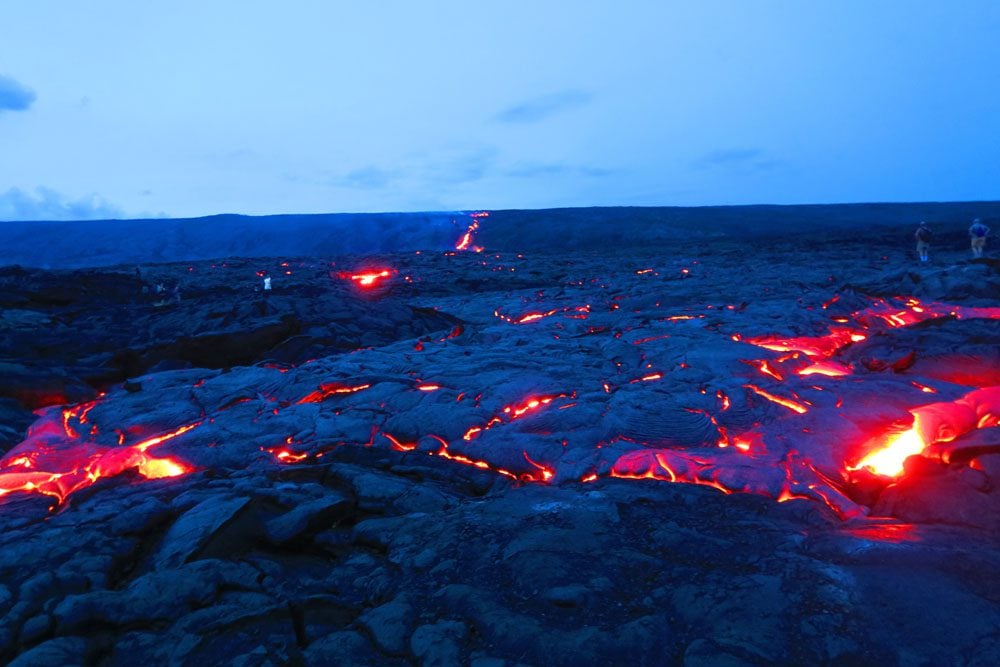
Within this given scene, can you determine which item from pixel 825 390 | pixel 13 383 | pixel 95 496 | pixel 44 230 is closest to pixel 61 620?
pixel 95 496

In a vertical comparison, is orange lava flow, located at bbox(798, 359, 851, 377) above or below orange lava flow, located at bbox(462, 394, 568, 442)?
above

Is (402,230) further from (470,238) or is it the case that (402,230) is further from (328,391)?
(328,391)

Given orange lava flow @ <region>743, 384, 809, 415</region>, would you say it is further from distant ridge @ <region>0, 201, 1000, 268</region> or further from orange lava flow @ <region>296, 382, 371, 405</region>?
distant ridge @ <region>0, 201, 1000, 268</region>

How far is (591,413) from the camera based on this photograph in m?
5.11

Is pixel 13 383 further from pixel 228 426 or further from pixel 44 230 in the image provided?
pixel 44 230

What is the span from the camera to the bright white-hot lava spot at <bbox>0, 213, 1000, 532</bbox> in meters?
4.17

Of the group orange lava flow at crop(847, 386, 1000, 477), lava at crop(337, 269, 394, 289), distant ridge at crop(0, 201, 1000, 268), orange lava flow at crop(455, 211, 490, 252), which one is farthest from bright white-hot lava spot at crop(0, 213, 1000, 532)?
orange lava flow at crop(455, 211, 490, 252)

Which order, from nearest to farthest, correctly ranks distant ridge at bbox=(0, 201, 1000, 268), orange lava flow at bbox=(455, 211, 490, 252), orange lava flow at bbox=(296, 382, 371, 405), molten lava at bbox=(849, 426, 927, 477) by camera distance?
1. molten lava at bbox=(849, 426, 927, 477)
2. orange lava flow at bbox=(296, 382, 371, 405)
3. orange lava flow at bbox=(455, 211, 490, 252)
4. distant ridge at bbox=(0, 201, 1000, 268)

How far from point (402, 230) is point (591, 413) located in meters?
42.1

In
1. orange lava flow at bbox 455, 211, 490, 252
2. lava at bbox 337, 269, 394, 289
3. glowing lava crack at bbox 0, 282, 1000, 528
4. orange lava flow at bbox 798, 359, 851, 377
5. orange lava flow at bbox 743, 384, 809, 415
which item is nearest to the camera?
glowing lava crack at bbox 0, 282, 1000, 528

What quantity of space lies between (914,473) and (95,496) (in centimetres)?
531

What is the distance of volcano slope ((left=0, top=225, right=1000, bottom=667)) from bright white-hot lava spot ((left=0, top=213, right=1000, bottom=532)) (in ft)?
0.11

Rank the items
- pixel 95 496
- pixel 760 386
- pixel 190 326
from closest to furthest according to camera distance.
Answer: pixel 95 496 → pixel 760 386 → pixel 190 326

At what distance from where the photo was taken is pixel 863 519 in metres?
3.15
